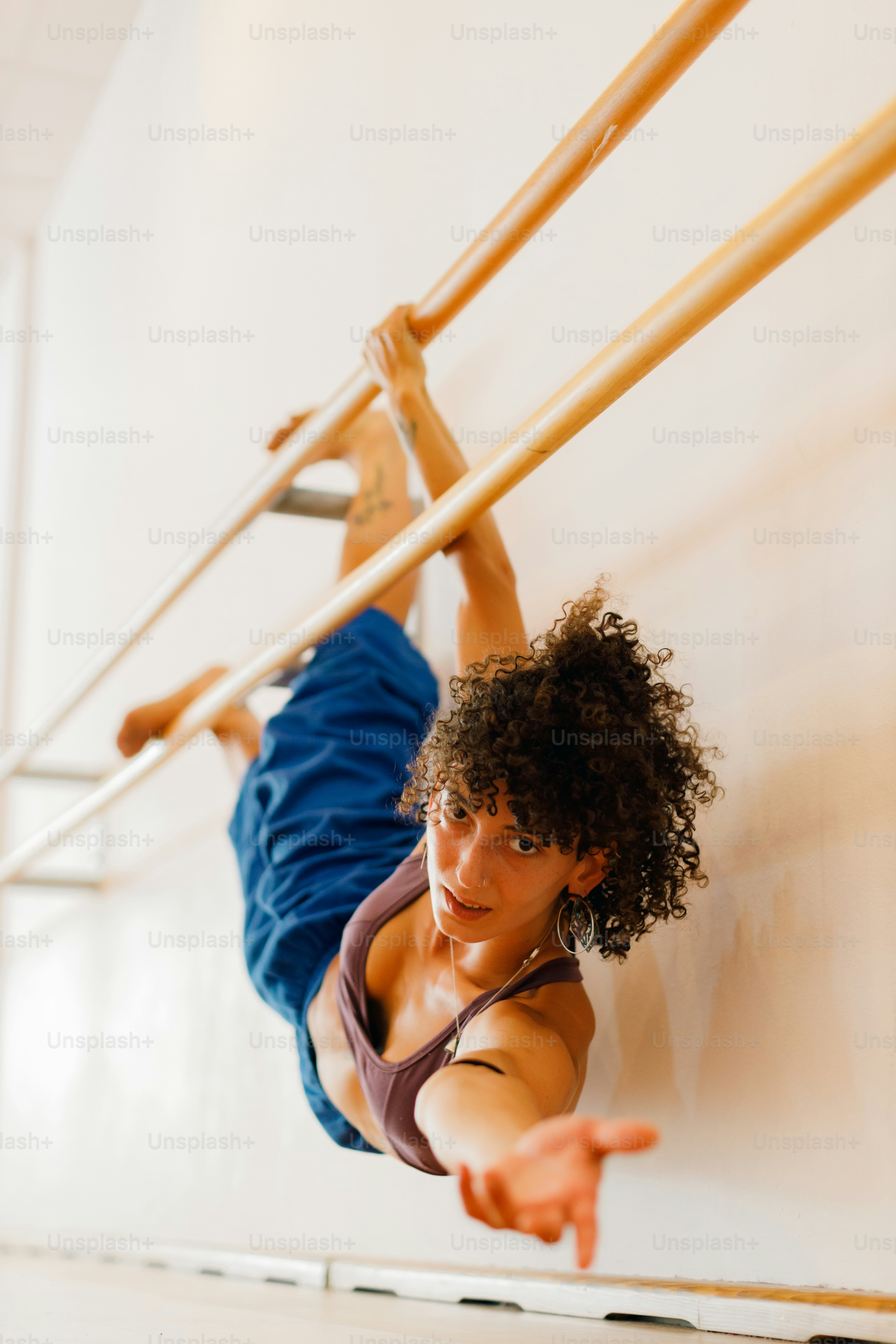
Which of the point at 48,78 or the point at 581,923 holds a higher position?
the point at 48,78

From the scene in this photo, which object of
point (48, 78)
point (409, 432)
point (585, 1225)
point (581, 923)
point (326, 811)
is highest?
point (48, 78)

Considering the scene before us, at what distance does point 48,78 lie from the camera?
108 inches

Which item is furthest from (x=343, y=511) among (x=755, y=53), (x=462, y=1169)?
(x=462, y=1169)

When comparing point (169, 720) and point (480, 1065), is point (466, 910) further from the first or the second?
point (169, 720)

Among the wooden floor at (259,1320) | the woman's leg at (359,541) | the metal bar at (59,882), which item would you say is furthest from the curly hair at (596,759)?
the metal bar at (59,882)

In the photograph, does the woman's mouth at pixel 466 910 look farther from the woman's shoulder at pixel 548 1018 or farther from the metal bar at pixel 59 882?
the metal bar at pixel 59 882

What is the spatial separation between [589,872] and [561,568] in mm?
375

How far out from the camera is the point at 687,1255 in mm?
784

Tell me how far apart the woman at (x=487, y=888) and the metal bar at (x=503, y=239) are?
71mm

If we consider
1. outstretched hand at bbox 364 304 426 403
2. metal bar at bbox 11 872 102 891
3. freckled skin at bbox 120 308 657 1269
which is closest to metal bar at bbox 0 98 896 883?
freckled skin at bbox 120 308 657 1269

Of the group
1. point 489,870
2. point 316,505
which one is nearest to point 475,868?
point 489,870

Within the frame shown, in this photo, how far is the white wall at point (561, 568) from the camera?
0.73 m

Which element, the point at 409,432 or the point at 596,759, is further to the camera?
the point at 409,432

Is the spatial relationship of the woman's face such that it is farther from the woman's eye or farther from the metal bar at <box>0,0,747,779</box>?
the metal bar at <box>0,0,747,779</box>
